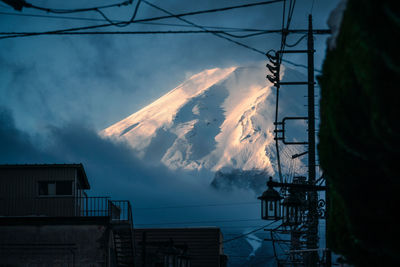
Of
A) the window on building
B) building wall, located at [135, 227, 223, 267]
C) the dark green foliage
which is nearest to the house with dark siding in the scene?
the window on building

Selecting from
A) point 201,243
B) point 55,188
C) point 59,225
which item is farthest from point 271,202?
point 201,243

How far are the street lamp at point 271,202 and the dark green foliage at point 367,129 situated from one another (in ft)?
23.4

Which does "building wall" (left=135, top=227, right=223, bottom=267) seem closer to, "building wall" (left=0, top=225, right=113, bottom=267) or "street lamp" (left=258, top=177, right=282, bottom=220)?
"building wall" (left=0, top=225, right=113, bottom=267)

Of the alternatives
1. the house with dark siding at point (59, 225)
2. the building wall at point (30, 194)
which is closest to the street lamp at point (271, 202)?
the house with dark siding at point (59, 225)

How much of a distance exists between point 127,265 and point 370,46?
25858mm

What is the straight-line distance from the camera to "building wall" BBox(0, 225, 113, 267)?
30.6m

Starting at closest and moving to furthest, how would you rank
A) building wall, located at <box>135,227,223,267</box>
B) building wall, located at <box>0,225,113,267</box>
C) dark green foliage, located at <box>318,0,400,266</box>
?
dark green foliage, located at <box>318,0,400,266</box>
building wall, located at <box>0,225,113,267</box>
building wall, located at <box>135,227,223,267</box>

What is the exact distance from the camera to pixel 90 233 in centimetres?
3088

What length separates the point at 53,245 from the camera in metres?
30.9

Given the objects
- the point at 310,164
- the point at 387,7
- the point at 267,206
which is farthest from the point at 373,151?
the point at 310,164

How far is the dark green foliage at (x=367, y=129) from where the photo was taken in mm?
8836

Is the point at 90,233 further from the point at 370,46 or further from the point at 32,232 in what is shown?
the point at 370,46

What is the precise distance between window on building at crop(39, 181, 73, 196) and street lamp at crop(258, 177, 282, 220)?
17258 mm

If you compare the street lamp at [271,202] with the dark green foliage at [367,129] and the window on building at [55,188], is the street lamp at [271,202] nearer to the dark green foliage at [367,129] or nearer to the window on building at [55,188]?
the dark green foliage at [367,129]
